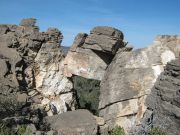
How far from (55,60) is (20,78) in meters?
2.59

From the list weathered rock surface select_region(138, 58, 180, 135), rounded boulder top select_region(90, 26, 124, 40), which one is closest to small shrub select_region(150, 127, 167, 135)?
weathered rock surface select_region(138, 58, 180, 135)

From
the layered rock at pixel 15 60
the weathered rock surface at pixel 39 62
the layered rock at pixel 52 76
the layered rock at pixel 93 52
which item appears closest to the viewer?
the layered rock at pixel 15 60

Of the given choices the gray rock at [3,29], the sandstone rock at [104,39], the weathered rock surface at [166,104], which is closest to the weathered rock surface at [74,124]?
the weathered rock surface at [166,104]

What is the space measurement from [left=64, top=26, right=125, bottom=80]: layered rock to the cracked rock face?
3.03 ft

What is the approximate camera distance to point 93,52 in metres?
19.1

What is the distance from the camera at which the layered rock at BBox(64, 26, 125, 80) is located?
18344 millimetres

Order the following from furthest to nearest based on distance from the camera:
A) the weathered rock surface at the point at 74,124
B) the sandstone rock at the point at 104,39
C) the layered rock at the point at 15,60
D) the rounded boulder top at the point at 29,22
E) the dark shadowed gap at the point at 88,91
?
the dark shadowed gap at the point at 88,91 → the rounded boulder top at the point at 29,22 → the sandstone rock at the point at 104,39 → the layered rock at the point at 15,60 → the weathered rock surface at the point at 74,124

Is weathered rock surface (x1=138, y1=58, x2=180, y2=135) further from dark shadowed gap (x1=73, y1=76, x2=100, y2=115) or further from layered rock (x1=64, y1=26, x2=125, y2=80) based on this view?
dark shadowed gap (x1=73, y1=76, x2=100, y2=115)

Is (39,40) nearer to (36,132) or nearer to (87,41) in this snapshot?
(87,41)

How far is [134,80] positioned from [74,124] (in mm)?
3956

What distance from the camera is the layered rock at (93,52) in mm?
18344

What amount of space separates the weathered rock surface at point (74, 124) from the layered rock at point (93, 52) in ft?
10.0

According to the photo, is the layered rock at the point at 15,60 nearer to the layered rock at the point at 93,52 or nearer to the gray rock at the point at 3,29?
the gray rock at the point at 3,29

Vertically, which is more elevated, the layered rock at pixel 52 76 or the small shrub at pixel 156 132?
the layered rock at pixel 52 76
